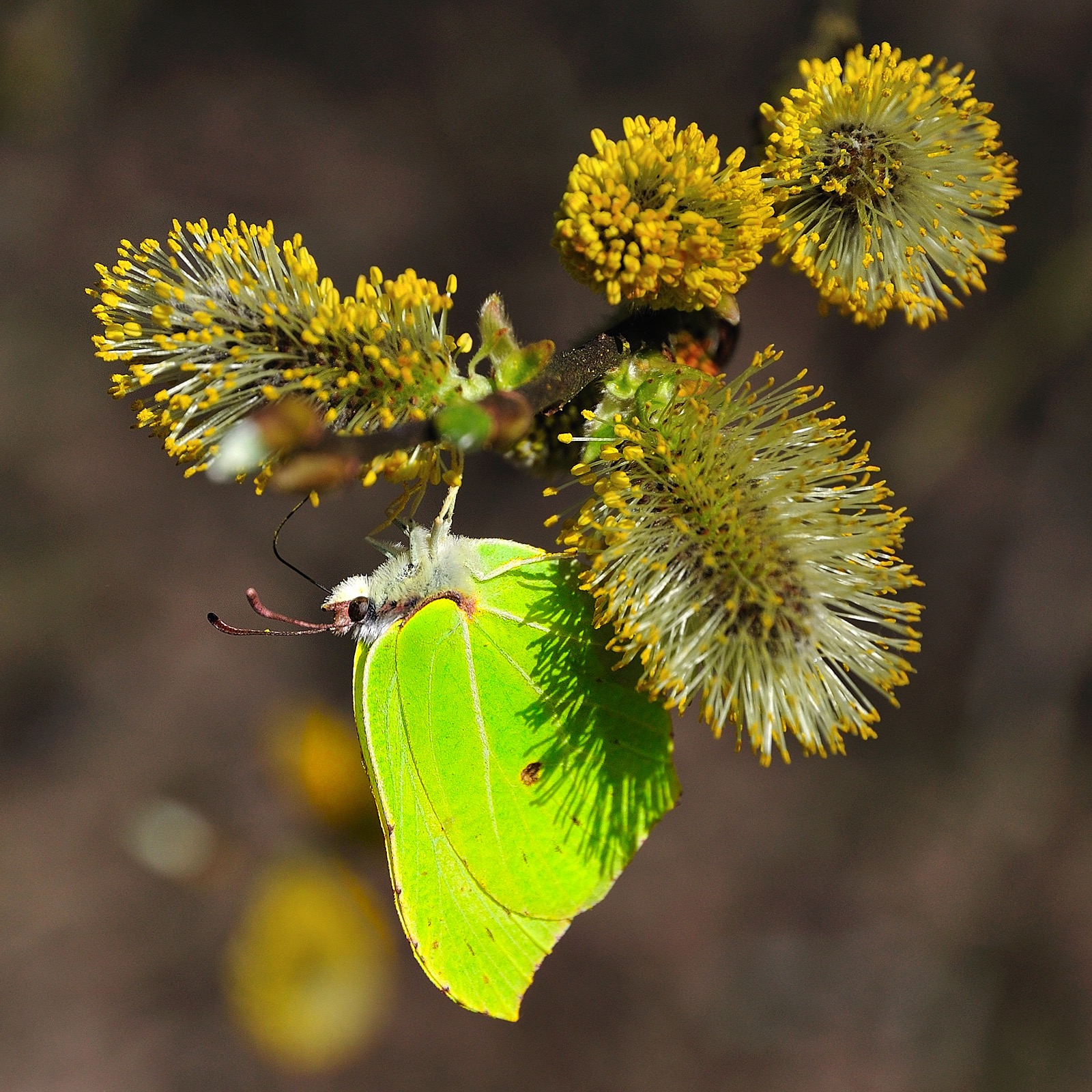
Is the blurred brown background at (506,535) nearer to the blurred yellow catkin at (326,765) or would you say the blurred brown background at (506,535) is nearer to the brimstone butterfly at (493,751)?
the blurred yellow catkin at (326,765)

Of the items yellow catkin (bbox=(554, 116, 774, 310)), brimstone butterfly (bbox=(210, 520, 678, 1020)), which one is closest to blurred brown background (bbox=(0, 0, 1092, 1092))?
brimstone butterfly (bbox=(210, 520, 678, 1020))

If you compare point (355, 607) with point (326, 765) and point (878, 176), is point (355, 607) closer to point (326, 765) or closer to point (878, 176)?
point (878, 176)

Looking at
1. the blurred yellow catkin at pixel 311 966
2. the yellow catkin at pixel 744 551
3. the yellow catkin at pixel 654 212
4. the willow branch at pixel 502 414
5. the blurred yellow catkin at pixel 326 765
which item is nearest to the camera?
the willow branch at pixel 502 414

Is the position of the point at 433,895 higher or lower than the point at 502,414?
lower

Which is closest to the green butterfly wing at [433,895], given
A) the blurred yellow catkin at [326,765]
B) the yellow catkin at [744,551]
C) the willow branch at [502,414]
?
the yellow catkin at [744,551]

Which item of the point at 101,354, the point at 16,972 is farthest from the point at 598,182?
the point at 16,972

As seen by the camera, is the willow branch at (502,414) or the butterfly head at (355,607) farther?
the butterfly head at (355,607)

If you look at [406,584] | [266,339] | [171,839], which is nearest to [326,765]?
[171,839]

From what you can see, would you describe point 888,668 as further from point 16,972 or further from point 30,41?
point 16,972
